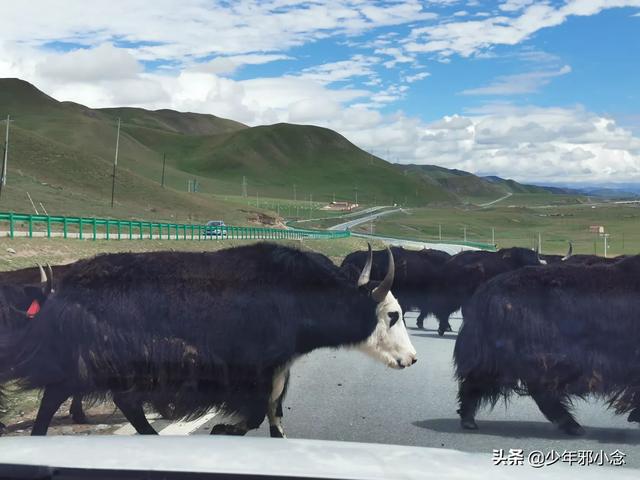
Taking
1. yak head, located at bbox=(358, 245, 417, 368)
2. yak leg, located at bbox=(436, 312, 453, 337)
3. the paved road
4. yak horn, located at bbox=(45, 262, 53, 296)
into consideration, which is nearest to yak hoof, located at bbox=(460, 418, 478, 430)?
yak head, located at bbox=(358, 245, 417, 368)

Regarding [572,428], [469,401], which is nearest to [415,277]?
[469,401]

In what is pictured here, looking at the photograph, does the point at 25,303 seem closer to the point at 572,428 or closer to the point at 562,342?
the point at 562,342

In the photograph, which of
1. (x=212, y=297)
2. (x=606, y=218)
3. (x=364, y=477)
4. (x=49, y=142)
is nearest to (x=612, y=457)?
(x=212, y=297)

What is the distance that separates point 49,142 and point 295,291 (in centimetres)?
12026

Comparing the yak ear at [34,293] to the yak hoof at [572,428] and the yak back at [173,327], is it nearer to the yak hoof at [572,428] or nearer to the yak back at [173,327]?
the yak back at [173,327]

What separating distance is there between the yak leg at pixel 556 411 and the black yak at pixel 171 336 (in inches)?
84.9

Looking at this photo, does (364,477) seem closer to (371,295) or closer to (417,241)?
(371,295)

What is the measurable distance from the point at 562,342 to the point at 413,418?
150 cm

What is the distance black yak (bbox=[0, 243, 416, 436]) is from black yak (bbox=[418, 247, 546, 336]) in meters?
8.80

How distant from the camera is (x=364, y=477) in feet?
8.54

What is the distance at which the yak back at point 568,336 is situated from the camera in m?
7.28

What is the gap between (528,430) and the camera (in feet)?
24.2

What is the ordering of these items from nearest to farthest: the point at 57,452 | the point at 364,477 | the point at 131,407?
the point at 364,477
the point at 57,452
the point at 131,407

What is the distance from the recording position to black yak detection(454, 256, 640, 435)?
23.9 feet
